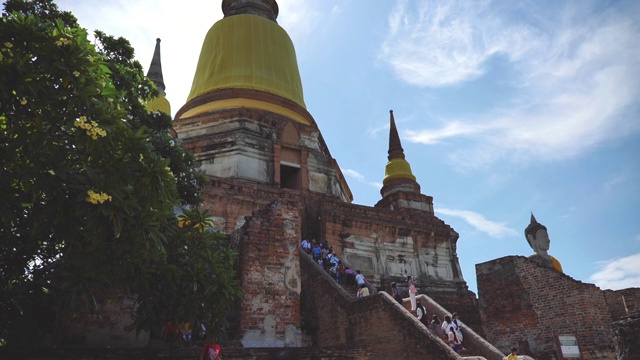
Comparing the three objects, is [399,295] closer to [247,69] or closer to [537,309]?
[537,309]

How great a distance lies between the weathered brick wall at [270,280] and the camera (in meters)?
8.89

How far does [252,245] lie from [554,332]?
9422 mm

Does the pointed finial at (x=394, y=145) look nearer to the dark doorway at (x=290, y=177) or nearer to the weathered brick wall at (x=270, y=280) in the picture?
the dark doorway at (x=290, y=177)

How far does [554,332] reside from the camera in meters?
13.2

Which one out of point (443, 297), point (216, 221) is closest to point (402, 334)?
point (216, 221)

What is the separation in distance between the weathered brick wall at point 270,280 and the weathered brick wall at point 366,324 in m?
1.06

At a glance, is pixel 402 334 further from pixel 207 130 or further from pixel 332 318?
pixel 207 130

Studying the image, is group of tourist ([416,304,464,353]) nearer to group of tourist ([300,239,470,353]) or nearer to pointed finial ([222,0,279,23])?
group of tourist ([300,239,470,353])

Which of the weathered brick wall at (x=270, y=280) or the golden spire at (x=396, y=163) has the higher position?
the golden spire at (x=396, y=163)

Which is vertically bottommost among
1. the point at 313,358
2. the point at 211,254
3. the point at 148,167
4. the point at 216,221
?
the point at 313,358

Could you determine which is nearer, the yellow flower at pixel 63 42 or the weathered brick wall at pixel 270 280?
the yellow flower at pixel 63 42

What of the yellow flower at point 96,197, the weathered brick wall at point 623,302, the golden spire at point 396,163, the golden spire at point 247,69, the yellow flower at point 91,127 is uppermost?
the golden spire at point 247,69

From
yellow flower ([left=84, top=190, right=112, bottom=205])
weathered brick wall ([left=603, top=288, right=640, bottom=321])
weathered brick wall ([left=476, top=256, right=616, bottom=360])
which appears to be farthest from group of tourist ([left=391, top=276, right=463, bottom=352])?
weathered brick wall ([left=603, top=288, right=640, bottom=321])

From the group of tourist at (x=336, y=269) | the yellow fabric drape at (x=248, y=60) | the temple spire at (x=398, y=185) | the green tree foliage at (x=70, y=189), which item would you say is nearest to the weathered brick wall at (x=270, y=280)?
the green tree foliage at (x=70, y=189)
